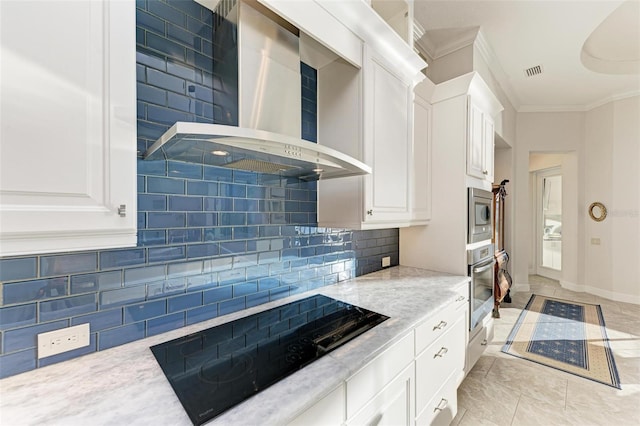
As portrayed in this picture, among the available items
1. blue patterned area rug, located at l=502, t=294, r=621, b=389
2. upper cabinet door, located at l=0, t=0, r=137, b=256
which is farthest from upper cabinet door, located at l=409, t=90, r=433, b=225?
upper cabinet door, located at l=0, t=0, r=137, b=256

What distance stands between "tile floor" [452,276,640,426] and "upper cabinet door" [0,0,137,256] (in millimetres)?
2389

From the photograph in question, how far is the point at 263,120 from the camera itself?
122cm

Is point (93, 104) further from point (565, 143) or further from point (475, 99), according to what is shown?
point (565, 143)

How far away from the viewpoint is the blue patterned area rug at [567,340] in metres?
2.46

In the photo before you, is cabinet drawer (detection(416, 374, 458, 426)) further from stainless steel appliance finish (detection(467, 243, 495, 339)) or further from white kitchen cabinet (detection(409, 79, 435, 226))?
→ white kitchen cabinet (detection(409, 79, 435, 226))

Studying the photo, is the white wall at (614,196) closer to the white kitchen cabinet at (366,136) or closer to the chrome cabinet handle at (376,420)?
the white kitchen cabinet at (366,136)

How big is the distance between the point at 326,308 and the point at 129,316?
0.90 metres

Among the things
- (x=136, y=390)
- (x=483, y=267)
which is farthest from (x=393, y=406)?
(x=483, y=267)

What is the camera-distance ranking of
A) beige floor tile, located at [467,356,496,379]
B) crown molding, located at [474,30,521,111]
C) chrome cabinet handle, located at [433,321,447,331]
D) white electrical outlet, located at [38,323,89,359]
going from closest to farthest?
white electrical outlet, located at [38,323,89,359] → chrome cabinet handle, located at [433,321,447,331] → beige floor tile, located at [467,356,496,379] → crown molding, located at [474,30,521,111]

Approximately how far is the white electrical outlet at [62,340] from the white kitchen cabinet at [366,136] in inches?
48.8

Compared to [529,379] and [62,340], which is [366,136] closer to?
[62,340]

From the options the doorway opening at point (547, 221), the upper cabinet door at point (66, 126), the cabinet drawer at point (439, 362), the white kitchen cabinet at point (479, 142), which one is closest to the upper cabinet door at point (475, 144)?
the white kitchen cabinet at point (479, 142)

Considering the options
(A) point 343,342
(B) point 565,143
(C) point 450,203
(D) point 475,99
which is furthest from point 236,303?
(B) point 565,143

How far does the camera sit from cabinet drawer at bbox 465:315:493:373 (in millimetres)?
2233
